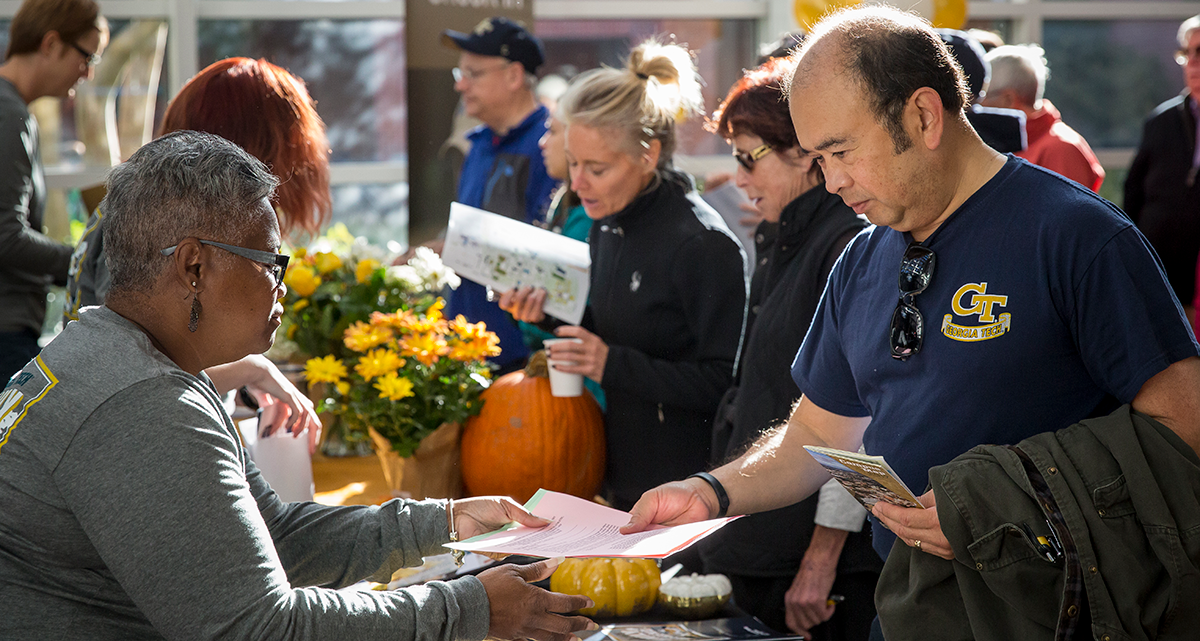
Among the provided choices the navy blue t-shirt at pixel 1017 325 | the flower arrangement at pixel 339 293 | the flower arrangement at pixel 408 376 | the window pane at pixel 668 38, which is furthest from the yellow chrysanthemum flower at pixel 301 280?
the window pane at pixel 668 38

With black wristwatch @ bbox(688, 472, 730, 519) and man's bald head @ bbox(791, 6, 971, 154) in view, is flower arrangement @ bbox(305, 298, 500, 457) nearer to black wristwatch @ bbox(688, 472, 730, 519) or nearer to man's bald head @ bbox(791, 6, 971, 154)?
black wristwatch @ bbox(688, 472, 730, 519)

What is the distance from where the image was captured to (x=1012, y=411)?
137 centimetres

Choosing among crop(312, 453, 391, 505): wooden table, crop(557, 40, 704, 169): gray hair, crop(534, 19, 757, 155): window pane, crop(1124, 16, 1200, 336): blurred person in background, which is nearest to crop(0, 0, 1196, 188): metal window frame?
crop(534, 19, 757, 155): window pane

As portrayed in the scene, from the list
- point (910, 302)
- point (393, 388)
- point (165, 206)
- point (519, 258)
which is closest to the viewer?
point (165, 206)

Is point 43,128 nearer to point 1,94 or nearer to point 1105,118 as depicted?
point 1,94

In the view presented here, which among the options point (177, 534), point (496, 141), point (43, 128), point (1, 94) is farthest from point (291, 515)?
point (43, 128)

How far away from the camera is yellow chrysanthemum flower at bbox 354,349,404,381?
2338mm

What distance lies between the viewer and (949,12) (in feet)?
15.3

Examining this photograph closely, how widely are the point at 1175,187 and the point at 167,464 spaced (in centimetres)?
516

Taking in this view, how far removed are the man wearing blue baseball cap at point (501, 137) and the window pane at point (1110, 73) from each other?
11.9 ft

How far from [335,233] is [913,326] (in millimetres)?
2525

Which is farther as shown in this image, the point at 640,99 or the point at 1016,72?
the point at 1016,72

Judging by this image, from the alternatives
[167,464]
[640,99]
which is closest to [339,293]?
[640,99]

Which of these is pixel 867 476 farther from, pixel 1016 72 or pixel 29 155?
pixel 1016 72
